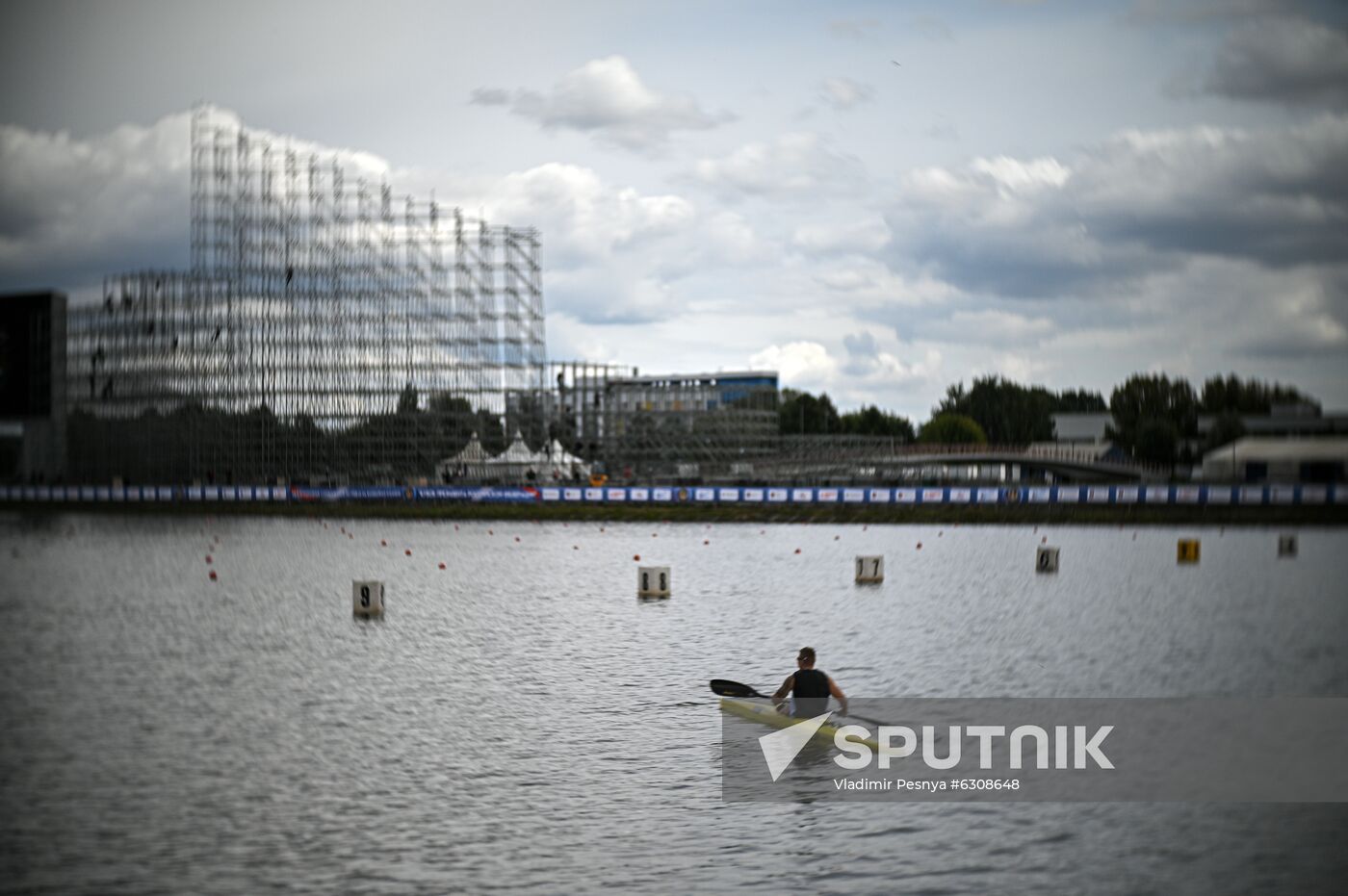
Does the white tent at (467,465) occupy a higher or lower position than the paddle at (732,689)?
higher

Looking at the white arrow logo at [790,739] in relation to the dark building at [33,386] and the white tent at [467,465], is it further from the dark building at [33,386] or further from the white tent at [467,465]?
the dark building at [33,386]

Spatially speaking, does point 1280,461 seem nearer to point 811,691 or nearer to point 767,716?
point 767,716

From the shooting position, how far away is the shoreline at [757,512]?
8456 centimetres

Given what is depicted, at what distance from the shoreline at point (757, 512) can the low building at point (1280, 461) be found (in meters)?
20.9

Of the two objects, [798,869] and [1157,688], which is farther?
[1157,688]

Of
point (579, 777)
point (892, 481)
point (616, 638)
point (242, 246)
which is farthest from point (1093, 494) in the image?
point (242, 246)

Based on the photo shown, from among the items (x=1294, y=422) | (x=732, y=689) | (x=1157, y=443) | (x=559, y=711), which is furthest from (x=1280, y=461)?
(x=559, y=711)

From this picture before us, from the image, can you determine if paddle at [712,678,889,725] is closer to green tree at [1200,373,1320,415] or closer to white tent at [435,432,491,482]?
white tent at [435,432,491,482]

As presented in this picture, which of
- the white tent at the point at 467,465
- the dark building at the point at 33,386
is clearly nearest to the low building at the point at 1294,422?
the white tent at the point at 467,465

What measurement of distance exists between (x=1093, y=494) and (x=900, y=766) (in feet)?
239

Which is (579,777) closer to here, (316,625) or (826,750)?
(826,750)

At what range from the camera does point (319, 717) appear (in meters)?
25.9

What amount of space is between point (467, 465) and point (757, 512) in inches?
1416

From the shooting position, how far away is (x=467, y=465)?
120 meters
